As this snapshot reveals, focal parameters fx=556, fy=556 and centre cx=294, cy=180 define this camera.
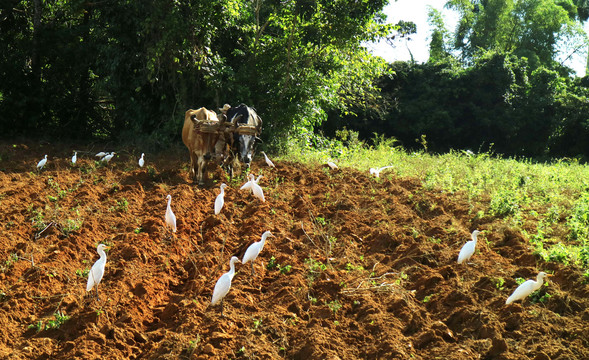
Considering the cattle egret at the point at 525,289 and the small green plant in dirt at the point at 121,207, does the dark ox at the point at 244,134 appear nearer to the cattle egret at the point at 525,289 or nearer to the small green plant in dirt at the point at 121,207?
the small green plant in dirt at the point at 121,207

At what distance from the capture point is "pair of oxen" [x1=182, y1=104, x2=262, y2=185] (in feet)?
34.2

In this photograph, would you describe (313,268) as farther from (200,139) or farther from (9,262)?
(200,139)

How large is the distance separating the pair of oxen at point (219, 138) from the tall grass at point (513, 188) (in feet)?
11.5

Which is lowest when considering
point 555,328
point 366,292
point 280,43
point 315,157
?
point 315,157

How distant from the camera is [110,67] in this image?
15.9 metres

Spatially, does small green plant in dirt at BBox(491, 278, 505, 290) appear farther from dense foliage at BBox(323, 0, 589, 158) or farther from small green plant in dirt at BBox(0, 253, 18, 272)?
dense foliage at BBox(323, 0, 589, 158)

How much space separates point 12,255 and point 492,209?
6886 millimetres

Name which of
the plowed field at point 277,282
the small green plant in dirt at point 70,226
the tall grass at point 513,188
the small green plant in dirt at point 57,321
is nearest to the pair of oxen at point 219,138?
the plowed field at point 277,282

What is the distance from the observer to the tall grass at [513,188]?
741 centimetres

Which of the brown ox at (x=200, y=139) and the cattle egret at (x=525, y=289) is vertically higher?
the cattle egret at (x=525, y=289)

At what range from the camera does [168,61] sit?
15.7m

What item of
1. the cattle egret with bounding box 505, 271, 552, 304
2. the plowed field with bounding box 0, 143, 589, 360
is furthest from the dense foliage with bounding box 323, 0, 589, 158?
the cattle egret with bounding box 505, 271, 552, 304

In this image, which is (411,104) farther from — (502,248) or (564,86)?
(502,248)

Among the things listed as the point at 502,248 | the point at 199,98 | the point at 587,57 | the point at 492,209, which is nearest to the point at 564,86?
the point at 587,57
